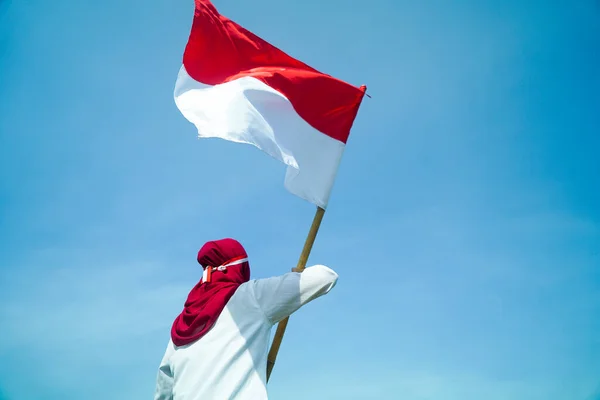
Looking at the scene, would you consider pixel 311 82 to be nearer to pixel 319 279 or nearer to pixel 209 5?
pixel 209 5

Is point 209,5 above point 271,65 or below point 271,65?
above

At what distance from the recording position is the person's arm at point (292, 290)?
4707 millimetres

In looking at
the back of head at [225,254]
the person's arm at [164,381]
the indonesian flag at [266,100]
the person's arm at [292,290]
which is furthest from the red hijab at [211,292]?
the indonesian flag at [266,100]

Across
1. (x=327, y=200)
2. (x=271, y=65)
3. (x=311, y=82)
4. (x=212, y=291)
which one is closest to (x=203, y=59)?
(x=271, y=65)

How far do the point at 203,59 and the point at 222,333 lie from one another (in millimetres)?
3554

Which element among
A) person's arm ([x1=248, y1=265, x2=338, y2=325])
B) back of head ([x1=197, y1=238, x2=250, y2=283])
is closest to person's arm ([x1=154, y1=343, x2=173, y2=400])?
back of head ([x1=197, y1=238, x2=250, y2=283])

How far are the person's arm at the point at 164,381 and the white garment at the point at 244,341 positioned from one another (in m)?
0.38

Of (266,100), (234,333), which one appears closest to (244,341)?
(234,333)

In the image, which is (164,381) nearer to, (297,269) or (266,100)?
(297,269)

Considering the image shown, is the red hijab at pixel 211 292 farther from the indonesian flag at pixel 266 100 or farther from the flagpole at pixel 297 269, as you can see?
the indonesian flag at pixel 266 100

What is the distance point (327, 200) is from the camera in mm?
5680

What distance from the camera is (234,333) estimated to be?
4.83 meters

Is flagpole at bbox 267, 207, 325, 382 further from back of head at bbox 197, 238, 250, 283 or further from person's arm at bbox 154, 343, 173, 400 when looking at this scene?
person's arm at bbox 154, 343, 173, 400

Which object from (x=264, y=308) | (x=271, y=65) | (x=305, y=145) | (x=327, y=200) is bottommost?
(x=264, y=308)
